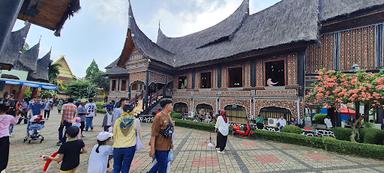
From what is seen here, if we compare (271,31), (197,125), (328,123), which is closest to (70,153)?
(197,125)

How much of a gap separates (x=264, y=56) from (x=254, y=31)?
3.02 m

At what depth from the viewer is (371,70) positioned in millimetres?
10758

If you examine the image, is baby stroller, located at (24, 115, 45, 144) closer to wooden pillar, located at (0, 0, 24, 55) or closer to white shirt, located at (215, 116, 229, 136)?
white shirt, located at (215, 116, 229, 136)

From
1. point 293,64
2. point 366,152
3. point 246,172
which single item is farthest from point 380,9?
point 246,172

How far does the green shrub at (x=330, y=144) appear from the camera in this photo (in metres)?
7.16

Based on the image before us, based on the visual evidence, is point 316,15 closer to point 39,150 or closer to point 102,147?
point 102,147

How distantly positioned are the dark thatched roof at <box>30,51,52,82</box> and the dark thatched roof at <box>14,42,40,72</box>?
1.06 m

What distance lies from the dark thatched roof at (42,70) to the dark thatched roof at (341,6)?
29.5 metres

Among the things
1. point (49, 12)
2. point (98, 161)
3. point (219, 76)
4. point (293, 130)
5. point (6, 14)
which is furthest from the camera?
point (219, 76)

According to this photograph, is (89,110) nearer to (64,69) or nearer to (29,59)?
(29,59)

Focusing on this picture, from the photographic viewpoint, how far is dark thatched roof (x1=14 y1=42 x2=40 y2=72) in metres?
24.1

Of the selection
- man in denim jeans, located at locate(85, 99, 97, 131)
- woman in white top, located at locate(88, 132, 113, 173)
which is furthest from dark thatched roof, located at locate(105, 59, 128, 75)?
woman in white top, located at locate(88, 132, 113, 173)

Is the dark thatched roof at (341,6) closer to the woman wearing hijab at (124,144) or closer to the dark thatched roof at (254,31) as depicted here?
the dark thatched roof at (254,31)

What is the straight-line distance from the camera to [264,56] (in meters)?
13.5
